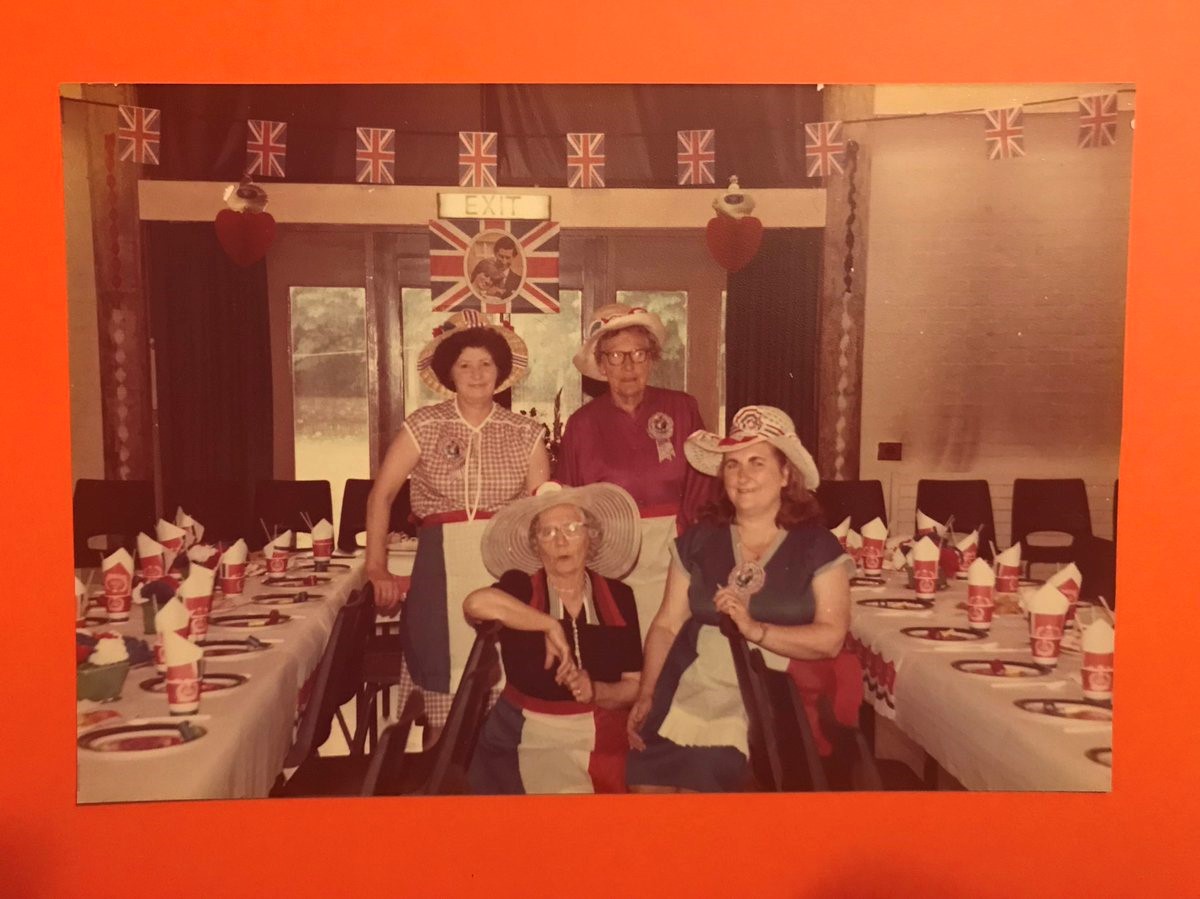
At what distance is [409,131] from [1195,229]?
A: 1.67m

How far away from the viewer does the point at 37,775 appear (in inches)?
82.7

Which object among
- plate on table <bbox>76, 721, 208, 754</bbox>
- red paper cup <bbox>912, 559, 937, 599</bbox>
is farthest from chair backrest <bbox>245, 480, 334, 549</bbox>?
red paper cup <bbox>912, 559, 937, 599</bbox>

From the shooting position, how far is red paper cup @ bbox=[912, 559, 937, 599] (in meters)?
2.14

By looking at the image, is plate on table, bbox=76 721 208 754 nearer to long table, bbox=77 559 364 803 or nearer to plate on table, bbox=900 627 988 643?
long table, bbox=77 559 364 803

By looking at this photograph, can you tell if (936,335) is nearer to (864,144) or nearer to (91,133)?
(864,144)

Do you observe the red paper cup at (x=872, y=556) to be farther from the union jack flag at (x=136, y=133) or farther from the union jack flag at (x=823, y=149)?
the union jack flag at (x=136, y=133)

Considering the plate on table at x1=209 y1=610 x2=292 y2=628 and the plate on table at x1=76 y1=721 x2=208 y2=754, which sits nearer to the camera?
the plate on table at x1=76 y1=721 x2=208 y2=754

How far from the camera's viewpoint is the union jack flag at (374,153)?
204cm

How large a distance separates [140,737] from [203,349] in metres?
0.80

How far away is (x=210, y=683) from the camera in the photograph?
204 cm

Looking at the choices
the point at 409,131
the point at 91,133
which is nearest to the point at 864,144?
the point at 409,131

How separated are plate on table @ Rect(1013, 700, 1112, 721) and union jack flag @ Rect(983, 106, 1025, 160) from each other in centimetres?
115

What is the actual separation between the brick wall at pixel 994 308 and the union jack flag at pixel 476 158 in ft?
2.60

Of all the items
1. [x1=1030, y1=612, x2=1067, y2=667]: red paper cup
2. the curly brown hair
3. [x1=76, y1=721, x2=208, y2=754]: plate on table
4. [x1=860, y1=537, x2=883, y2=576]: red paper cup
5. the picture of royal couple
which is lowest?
[x1=76, y1=721, x2=208, y2=754]: plate on table
